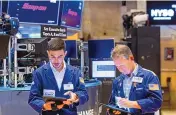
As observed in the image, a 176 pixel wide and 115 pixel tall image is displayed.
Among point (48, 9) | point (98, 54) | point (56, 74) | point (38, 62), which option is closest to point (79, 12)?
point (48, 9)

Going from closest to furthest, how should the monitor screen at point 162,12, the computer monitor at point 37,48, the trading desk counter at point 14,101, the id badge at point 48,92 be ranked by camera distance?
the id badge at point 48,92 → the trading desk counter at point 14,101 → the computer monitor at point 37,48 → the monitor screen at point 162,12

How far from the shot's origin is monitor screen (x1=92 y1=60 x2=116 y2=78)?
24.8ft

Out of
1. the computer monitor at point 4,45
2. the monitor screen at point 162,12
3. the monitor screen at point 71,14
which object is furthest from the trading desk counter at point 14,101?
the monitor screen at point 162,12

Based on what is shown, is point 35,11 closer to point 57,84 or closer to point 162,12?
point 162,12

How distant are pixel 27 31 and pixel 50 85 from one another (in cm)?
552

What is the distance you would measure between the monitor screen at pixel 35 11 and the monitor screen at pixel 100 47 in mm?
1315

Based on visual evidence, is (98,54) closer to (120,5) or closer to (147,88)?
(120,5)

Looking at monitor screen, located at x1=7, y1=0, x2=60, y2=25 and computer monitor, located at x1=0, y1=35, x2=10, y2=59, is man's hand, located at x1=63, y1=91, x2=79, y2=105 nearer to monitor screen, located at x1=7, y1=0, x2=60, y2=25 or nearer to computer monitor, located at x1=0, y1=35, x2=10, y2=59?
computer monitor, located at x1=0, y1=35, x2=10, y2=59

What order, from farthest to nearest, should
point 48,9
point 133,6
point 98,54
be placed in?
point 133,6
point 48,9
point 98,54

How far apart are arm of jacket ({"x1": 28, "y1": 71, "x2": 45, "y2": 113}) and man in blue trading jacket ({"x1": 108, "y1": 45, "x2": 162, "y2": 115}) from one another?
1.93 feet

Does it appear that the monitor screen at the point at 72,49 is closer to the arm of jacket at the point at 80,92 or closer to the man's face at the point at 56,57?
the arm of jacket at the point at 80,92

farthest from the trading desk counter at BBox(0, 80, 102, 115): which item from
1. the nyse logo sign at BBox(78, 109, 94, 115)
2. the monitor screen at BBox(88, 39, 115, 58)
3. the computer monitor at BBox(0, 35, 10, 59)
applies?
the monitor screen at BBox(88, 39, 115, 58)

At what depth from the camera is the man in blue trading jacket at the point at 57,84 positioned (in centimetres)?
288

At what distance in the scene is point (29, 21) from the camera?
7.94m
